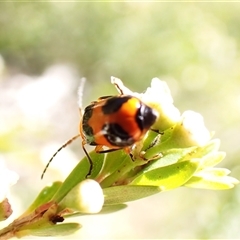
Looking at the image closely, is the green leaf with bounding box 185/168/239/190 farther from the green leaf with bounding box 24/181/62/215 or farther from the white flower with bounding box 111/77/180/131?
the green leaf with bounding box 24/181/62/215

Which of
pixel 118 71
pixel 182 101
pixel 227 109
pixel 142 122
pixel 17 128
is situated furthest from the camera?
pixel 118 71

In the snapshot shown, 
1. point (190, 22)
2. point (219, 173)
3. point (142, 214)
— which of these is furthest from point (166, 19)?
point (219, 173)

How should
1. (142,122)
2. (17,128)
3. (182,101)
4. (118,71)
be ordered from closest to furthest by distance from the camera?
1. (142,122)
2. (17,128)
3. (182,101)
4. (118,71)

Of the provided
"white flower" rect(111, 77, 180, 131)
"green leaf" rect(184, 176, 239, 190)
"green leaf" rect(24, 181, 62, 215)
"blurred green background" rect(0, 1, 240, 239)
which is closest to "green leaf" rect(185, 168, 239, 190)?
"green leaf" rect(184, 176, 239, 190)

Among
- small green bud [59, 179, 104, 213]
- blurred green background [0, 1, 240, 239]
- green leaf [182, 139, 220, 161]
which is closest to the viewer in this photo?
small green bud [59, 179, 104, 213]

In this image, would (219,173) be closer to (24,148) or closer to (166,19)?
(24,148)

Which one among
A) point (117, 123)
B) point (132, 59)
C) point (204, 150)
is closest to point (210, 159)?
point (204, 150)
